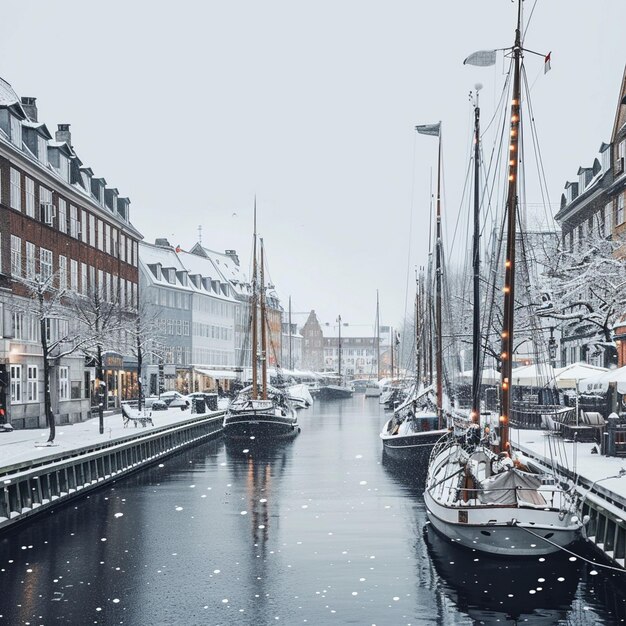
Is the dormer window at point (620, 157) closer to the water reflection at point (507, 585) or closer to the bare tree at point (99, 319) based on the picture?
the bare tree at point (99, 319)

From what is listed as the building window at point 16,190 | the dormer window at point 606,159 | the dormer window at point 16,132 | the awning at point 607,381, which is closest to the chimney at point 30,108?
the dormer window at point 16,132

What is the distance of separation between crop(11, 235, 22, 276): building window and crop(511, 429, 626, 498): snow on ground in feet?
78.3

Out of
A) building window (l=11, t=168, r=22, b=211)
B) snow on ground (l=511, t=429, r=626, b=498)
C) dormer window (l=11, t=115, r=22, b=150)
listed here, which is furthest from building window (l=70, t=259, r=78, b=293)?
snow on ground (l=511, t=429, r=626, b=498)

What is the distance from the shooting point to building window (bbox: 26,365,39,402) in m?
44.8

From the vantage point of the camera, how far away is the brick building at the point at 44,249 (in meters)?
43.3

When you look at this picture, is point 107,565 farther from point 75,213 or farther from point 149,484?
point 75,213

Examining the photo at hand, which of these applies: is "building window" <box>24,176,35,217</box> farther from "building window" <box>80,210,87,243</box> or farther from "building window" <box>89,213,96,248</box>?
"building window" <box>89,213,96,248</box>

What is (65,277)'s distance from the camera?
52156 millimetres

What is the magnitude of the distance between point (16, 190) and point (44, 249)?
4.88 metres

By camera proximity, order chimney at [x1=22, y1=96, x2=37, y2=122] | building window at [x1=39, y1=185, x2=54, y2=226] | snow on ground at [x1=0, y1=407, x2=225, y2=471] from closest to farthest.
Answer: snow on ground at [x1=0, y1=407, x2=225, y2=471], building window at [x1=39, y1=185, x2=54, y2=226], chimney at [x1=22, y1=96, x2=37, y2=122]

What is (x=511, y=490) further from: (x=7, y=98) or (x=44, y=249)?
(x=7, y=98)

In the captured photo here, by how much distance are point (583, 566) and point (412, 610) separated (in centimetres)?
459

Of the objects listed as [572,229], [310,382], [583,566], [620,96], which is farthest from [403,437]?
[310,382]

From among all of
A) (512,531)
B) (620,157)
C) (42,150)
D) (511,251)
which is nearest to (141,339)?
(42,150)
